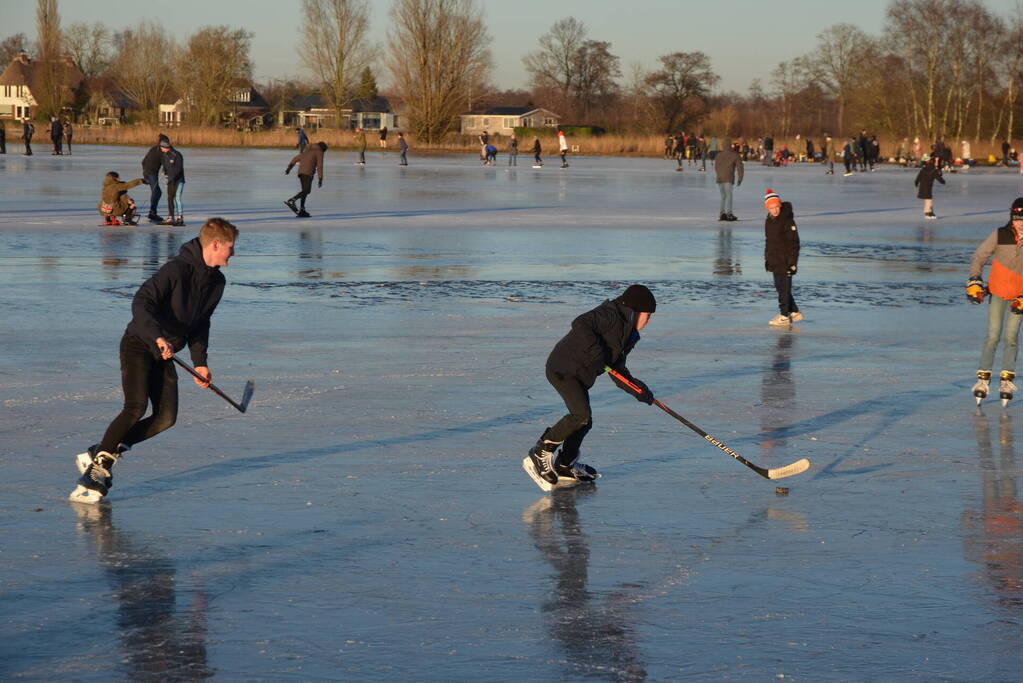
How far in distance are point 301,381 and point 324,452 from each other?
2246mm

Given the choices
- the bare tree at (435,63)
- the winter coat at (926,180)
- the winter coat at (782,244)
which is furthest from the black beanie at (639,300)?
the bare tree at (435,63)

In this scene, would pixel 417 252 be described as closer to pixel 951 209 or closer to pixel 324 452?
pixel 324 452

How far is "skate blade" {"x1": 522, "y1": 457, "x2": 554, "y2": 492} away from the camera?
23.2ft

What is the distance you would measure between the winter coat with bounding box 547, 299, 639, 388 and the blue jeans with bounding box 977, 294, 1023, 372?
3.63m

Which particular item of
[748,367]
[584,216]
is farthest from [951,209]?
[748,367]

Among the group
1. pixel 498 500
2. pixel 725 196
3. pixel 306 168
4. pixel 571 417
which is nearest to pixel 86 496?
pixel 498 500

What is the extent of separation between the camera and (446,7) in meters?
88.6

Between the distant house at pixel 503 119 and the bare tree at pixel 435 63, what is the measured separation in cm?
6990

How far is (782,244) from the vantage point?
44.3 feet

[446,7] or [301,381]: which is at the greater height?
[446,7]

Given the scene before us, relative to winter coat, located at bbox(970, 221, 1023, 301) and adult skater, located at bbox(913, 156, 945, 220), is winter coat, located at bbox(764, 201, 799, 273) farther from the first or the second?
adult skater, located at bbox(913, 156, 945, 220)

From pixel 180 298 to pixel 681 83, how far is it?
399 feet

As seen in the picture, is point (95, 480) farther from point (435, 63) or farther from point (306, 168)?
point (435, 63)

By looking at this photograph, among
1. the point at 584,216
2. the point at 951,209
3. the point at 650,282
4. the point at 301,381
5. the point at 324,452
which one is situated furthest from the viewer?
the point at 951,209
